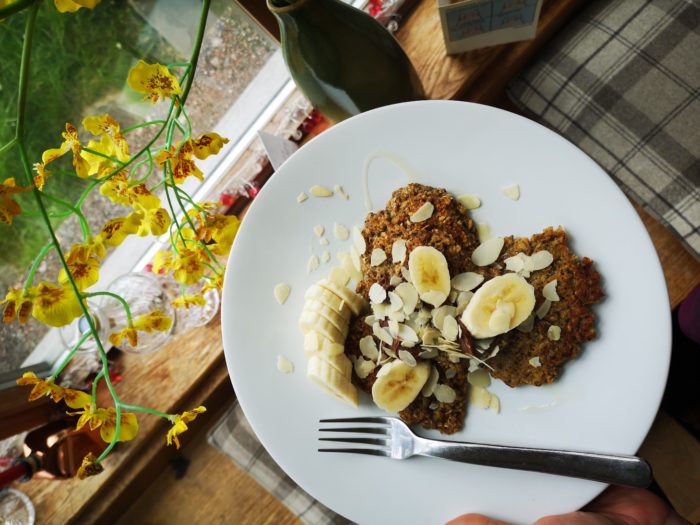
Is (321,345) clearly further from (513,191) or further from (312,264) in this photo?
(513,191)

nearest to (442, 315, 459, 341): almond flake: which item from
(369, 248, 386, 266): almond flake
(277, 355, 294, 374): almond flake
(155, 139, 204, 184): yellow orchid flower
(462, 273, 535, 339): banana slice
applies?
(462, 273, 535, 339): banana slice

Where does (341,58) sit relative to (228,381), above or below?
above

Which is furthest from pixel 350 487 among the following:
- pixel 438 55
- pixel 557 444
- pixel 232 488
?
pixel 438 55

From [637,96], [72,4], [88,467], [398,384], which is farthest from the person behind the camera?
[637,96]

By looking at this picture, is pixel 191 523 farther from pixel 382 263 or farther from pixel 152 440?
pixel 382 263

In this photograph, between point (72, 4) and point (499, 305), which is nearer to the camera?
point (72, 4)

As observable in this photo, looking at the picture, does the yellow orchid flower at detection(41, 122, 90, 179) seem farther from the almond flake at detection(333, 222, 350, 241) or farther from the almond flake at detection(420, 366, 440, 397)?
the almond flake at detection(420, 366, 440, 397)

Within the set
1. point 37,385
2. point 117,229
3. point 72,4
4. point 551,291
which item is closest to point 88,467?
point 37,385
